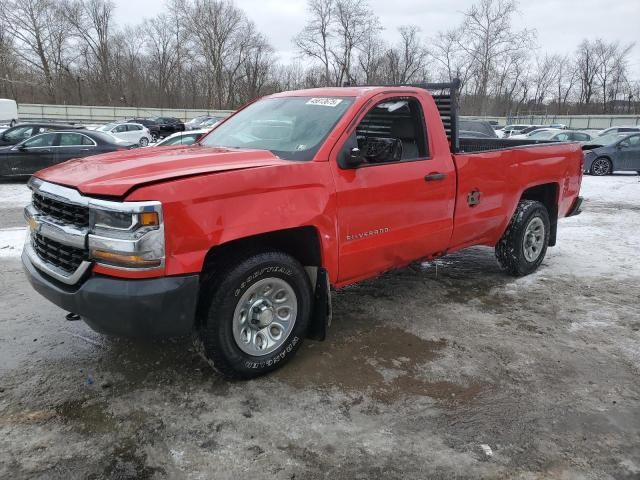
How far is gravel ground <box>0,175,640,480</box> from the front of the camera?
2.70 meters

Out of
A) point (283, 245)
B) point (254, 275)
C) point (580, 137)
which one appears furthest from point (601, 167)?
point (254, 275)

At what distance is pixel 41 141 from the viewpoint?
13.0 meters

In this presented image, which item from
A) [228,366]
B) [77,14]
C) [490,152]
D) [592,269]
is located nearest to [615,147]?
[592,269]

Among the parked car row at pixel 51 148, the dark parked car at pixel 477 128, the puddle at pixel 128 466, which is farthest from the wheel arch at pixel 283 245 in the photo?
the dark parked car at pixel 477 128

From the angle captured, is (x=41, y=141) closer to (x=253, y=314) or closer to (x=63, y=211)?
(x=63, y=211)

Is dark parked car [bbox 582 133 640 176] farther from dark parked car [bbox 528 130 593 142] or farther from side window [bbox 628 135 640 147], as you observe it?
dark parked car [bbox 528 130 593 142]

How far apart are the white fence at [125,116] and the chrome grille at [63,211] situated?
178ft

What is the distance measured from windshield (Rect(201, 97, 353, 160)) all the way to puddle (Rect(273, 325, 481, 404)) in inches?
59.0

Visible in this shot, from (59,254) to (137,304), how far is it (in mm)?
774

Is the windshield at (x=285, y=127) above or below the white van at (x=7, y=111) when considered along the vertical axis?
below

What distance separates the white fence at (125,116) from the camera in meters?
53.1

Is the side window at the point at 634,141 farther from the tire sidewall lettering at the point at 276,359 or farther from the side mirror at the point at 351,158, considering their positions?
the tire sidewall lettering at the point at 276,359

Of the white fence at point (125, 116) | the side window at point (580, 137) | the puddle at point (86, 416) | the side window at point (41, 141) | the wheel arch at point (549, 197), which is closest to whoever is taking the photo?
the puddle at point (86, 416)

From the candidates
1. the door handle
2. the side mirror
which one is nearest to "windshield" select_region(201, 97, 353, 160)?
the side mirror
